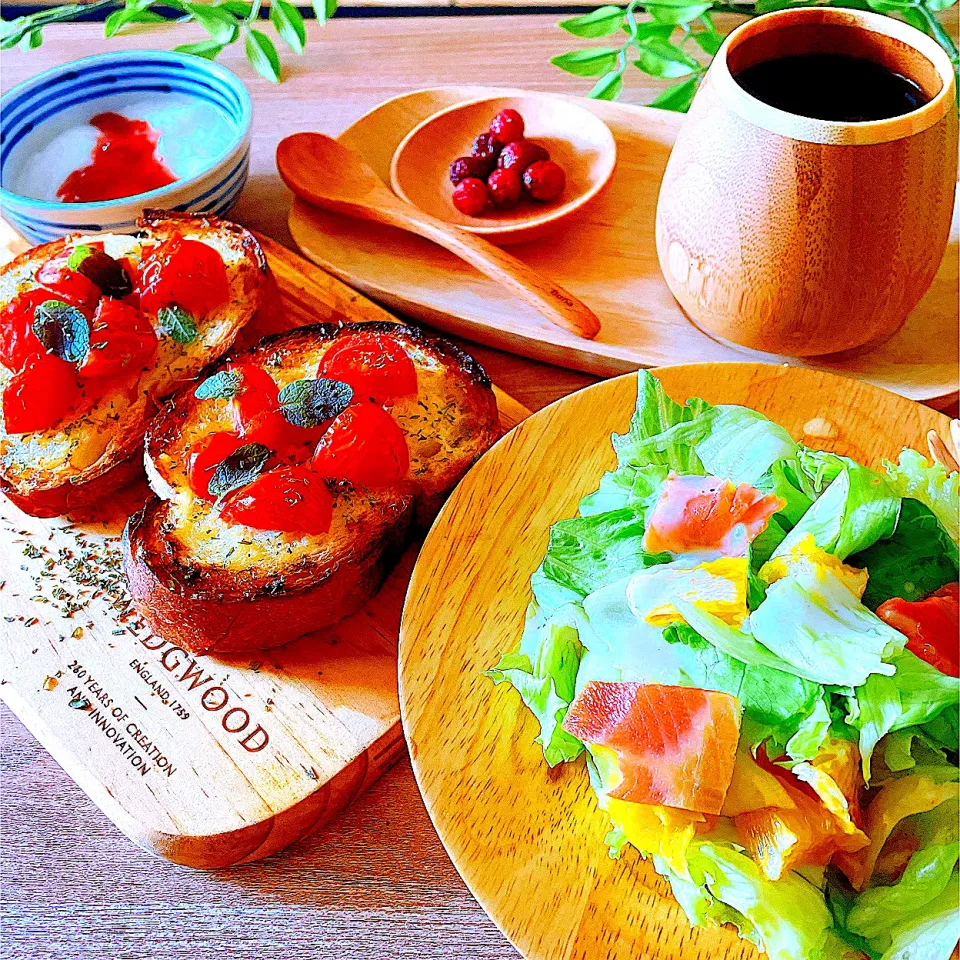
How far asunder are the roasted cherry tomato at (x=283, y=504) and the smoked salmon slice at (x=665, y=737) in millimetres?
524

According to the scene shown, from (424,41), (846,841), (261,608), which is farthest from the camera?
(424,41)

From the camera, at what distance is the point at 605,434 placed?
150 centimetres

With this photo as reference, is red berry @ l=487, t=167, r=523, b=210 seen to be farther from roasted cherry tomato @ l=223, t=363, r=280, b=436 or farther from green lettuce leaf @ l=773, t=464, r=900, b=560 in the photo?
green lettuce leaf @ l=773, t=464, r=900, b=560

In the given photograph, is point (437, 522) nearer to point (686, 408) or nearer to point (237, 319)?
point (686, 408)

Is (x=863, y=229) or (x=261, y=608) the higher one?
(x=863, y=229)

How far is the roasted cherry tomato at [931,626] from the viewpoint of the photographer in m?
1.04

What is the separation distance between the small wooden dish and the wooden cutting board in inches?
30.9

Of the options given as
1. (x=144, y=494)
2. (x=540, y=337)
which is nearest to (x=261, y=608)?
(x=144, y=494)

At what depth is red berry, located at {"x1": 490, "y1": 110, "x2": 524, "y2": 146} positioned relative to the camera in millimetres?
2012

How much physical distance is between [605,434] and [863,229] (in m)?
0.49

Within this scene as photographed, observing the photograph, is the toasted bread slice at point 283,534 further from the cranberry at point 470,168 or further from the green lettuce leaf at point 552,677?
the cranberry at point 470,168

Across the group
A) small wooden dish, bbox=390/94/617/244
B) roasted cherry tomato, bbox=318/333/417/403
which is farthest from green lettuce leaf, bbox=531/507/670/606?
small wooden dish, bbox=390/94/617/244

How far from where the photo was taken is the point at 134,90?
212 cm

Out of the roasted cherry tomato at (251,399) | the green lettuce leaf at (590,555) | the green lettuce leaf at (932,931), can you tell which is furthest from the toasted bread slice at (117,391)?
the green lettuce leaf at (932,931)
